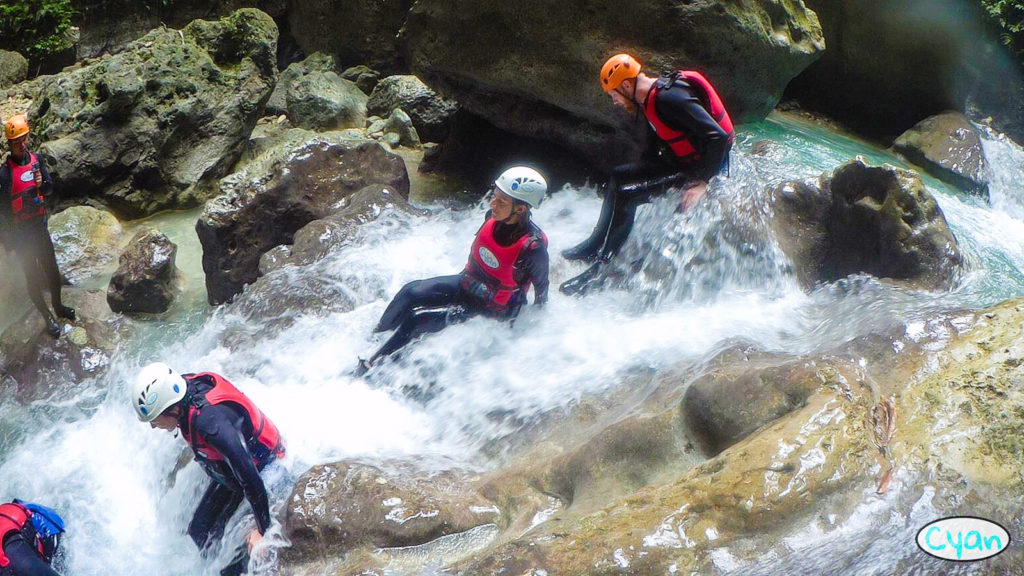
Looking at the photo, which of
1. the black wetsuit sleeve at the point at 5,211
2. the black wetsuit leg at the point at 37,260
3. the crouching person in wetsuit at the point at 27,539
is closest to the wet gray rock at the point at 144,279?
the black wetsuit leg at the point at 37,260

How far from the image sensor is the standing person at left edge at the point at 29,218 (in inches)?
217

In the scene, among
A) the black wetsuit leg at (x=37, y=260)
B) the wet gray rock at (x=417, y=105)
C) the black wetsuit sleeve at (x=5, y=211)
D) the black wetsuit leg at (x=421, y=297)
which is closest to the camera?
the black wetsuit leg at (x=421, y=297)

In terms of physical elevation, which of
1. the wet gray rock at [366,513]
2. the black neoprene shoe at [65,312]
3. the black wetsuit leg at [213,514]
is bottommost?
the black neoprene shoe at [65,312]

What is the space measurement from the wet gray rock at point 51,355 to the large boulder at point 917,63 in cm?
854

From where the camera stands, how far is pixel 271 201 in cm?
655

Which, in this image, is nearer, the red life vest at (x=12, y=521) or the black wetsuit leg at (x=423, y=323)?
the red life vest at (x=12, y=521)

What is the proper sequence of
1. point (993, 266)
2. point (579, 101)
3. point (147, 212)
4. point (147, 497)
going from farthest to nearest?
point (147, 212) < point (579, 101) < point (993, 266) < point (147, 497)

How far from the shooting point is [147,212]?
28.1 ft

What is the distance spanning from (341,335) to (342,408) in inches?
32.3

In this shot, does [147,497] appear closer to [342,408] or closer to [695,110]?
[342,408]

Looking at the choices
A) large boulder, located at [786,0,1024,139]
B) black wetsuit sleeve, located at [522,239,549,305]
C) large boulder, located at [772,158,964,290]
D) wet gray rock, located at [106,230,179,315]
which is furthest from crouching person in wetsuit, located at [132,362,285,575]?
large boulder, located at [786,0,1024,139]

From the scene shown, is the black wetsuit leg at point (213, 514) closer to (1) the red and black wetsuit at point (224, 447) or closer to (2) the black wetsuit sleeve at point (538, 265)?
(1) the red and black wetsuit at point (224, 447)

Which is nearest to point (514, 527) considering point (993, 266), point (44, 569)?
point (44, 569)

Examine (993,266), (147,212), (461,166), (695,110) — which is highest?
(695,110)
